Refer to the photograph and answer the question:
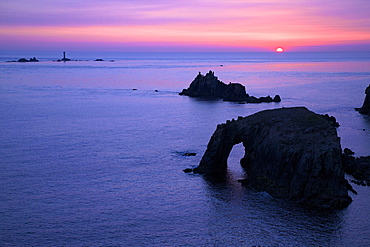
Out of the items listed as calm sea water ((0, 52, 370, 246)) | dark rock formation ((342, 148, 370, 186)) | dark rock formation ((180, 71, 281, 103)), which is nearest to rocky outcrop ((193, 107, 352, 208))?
calm sea water ((0, 52, 370, 246))

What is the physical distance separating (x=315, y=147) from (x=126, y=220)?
65.5 ft

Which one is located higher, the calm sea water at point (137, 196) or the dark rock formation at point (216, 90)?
the dark rock formation at point (216, 90)

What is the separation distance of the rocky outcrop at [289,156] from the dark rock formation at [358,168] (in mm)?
5026

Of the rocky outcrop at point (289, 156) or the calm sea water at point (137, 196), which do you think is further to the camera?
the rocky outcrop at point (289, 156)

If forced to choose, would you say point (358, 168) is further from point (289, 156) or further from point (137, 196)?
point (137, 196)

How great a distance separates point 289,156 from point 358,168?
13.0 meters

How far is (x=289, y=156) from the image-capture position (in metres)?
44.0

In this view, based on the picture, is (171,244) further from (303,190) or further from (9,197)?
(9,197)

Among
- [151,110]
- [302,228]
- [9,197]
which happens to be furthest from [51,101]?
[302,228]

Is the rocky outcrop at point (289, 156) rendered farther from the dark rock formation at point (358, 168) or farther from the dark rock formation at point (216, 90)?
the dark rock formation at point (216, 90)

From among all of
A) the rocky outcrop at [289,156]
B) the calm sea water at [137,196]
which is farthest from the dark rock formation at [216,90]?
the rocky outcrop at [289,156]

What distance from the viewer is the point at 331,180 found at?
4100cm

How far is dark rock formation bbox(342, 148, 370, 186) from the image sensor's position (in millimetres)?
48875

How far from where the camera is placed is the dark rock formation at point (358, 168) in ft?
160
